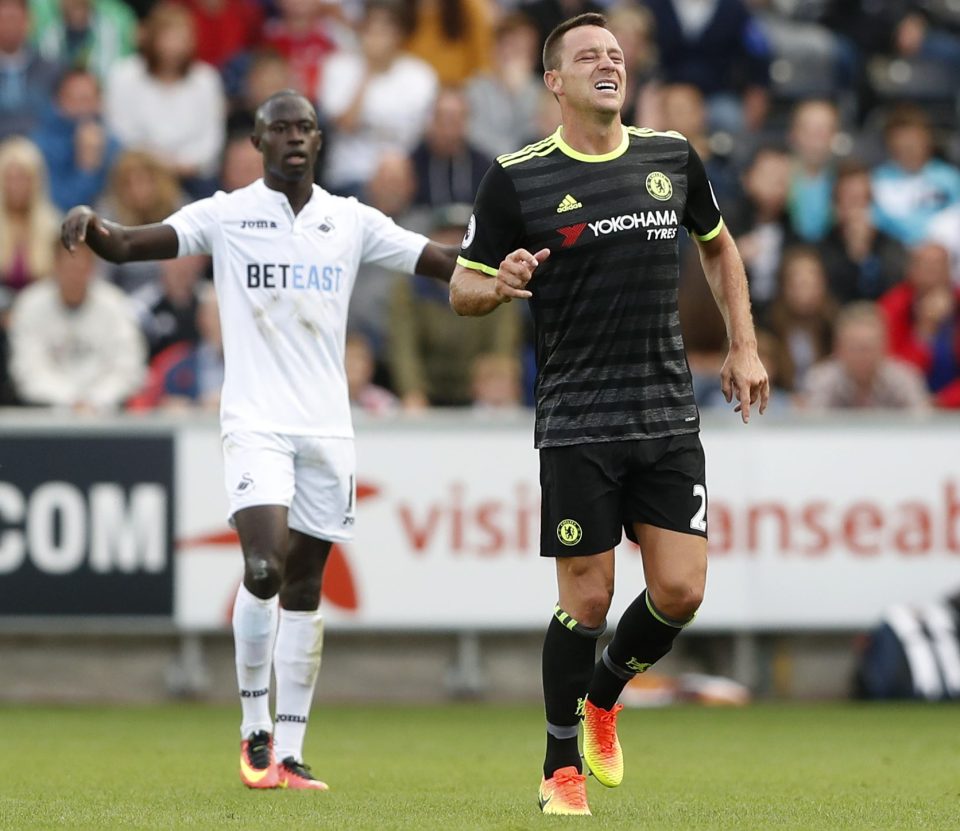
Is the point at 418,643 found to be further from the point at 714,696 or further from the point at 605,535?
the point at 605,535

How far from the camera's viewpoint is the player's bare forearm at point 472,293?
7.00m

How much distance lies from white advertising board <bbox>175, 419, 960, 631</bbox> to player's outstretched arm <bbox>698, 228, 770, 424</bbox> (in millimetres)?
5314

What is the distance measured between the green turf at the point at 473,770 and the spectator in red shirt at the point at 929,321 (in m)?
3.20

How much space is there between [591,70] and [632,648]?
2.13 metres

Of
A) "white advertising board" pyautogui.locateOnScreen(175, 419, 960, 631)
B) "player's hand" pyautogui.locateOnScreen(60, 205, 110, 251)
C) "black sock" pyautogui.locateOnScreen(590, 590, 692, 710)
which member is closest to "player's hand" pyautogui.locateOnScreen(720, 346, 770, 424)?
"black sock" pyautogui.locateOnScreen(590, 590, 692, 710)

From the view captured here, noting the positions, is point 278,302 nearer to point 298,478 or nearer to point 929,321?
point 298,478

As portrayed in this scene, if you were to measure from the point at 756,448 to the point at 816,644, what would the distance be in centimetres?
136

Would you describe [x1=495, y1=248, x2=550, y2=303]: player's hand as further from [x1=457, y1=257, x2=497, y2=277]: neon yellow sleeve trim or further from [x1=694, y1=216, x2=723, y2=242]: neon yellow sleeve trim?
[x1=694, y1=216, x2=723, y2=242]: neon yellow sleeve trim

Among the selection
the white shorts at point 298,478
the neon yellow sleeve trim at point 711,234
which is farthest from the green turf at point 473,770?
the neon yellow sleeve trim at point 711,234

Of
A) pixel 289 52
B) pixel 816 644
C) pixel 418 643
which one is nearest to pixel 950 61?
pixel 289 52

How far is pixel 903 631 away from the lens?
502 inches

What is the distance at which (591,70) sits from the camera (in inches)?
283

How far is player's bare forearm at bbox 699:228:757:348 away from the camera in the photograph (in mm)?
7520

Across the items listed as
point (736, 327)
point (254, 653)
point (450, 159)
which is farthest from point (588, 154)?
point (450, 159)
